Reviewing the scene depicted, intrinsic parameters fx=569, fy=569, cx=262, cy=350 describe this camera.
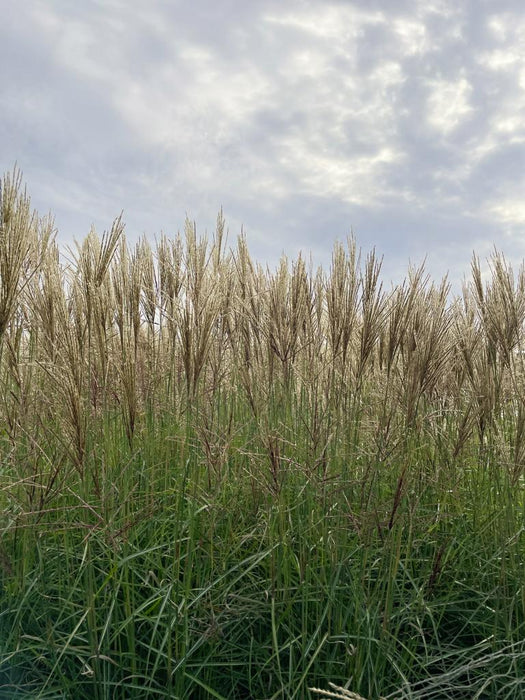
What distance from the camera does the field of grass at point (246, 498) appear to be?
2242 mm

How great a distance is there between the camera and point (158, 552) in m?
2.62

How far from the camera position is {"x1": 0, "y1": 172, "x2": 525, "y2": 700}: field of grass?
224 cm

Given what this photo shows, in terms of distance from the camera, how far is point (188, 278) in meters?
2.63

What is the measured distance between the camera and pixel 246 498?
3164 millimetres

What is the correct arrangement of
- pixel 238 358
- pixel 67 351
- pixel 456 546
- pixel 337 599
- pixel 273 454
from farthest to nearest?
pixel 238 358 < pixel 456 546 < pixel 337 599 < pixel 273 454 < pixel 67 351

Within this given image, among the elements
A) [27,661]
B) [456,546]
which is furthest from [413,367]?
[27,661]

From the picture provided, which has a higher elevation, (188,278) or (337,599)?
(188,278)

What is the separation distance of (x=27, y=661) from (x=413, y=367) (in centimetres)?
211

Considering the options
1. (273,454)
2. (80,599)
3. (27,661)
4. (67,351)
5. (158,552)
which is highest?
(67,351)

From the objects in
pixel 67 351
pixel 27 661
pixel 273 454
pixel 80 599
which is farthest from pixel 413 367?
pixel 27 661

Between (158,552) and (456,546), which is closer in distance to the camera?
(158,552)

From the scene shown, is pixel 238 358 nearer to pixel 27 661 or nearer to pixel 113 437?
pixel 113 437

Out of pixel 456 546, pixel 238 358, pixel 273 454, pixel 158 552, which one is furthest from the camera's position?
pixel 238 358

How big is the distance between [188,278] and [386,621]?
1.67 meters
